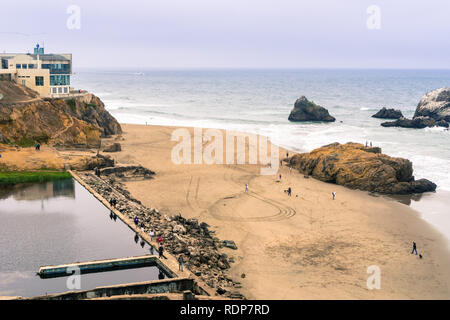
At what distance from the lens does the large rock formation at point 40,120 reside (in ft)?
179

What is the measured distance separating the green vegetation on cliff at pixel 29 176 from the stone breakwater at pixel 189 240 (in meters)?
3.86

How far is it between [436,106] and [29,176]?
8818cm

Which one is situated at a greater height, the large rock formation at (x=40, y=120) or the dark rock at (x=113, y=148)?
the large rock formation at (x=40, y=120)

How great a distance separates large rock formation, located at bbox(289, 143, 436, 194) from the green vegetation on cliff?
88.6 feet

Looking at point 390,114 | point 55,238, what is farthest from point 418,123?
point 55,238

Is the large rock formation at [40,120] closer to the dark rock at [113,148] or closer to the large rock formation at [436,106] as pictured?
the dark rock at [113,148]

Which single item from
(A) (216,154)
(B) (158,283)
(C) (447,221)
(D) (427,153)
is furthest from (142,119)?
(B) (158,283)

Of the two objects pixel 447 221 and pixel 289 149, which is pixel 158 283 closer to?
pixel 447 221

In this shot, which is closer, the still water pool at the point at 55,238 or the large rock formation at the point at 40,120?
the still water pool at the point at 55,238

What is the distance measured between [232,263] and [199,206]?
12.2 metres

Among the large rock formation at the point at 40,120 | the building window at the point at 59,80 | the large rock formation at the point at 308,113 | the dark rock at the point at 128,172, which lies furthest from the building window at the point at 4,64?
the large rock formation at the point at 308,113

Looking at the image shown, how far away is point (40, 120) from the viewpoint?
57125 millimetres

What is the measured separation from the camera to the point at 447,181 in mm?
53281

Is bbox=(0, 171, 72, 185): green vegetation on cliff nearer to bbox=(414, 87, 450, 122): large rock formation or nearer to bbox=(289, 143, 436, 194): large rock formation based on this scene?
bbox=(289, 143, 436, 194): large rock formation
